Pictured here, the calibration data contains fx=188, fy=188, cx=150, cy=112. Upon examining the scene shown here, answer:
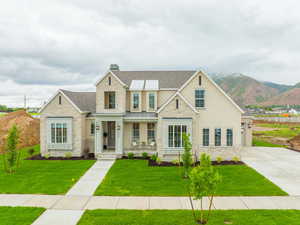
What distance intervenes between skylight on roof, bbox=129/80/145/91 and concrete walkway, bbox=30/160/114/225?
10324mm

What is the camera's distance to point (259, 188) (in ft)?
38.2

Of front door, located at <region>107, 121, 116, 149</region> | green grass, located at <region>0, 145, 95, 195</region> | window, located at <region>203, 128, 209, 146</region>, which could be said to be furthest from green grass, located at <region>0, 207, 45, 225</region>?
window, located at <region>203, 128, 209, 146</region>

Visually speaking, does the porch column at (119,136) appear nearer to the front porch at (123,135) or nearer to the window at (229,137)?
the front porch at (123,135)

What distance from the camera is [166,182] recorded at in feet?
41.4

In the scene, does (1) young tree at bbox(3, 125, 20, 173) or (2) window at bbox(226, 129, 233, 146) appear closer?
(1) young tree at bbox(3, 125, 20, 173)

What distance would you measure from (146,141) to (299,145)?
21625 mm

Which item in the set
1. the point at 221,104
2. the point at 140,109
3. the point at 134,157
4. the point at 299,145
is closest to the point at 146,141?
the point at 134,157

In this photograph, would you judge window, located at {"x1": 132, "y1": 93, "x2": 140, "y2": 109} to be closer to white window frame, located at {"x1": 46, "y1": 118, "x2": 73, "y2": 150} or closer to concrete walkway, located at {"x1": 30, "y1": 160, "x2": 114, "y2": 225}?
white window frame, located at {"x1": 46, "y1": 118, "x2": 73, "y2": 150}

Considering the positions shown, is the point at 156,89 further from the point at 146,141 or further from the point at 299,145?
the point at 299,145

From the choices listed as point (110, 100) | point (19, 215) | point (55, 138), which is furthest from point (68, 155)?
point (19, 215)

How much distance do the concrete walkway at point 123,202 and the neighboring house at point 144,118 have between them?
24.0 feet

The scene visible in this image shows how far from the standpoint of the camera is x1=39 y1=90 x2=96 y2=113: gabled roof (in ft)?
64.1

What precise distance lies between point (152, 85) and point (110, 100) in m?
4.92

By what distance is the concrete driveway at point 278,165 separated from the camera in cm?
1255
